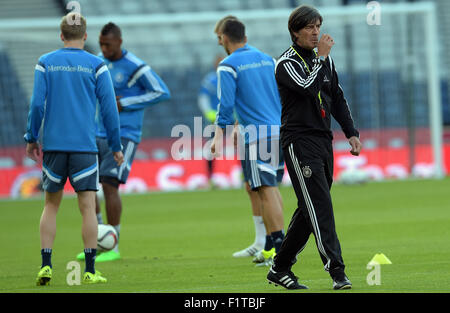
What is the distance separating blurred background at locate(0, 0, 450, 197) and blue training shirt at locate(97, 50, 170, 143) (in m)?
12.6

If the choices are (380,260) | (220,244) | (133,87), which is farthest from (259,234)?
(133,87)

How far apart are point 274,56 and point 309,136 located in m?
18.5

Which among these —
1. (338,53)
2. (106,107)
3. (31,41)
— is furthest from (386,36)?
(106,107)

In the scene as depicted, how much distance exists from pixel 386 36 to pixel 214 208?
11183 millimetres

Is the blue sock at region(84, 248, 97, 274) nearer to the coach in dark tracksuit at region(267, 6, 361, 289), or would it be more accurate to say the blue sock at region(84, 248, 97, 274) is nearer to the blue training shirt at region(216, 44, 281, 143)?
the coach in dark tracksuit at region(267, 6, 361, 289)

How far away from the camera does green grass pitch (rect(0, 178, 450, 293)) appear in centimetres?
678

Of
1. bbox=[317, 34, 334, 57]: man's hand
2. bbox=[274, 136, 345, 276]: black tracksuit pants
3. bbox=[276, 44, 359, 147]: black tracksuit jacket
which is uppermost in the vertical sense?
bbox=[317, 34, 334, 57]: man's hand

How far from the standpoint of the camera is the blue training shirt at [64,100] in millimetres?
7105

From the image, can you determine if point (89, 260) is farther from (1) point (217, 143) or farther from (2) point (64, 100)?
(1) point (217, 143)

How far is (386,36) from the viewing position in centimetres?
2541

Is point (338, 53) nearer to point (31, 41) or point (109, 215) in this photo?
point (31, 41)

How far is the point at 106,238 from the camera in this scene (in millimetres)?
9172

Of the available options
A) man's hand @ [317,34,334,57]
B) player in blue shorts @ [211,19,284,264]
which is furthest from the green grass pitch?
man's hand @ [317,34,334,57]

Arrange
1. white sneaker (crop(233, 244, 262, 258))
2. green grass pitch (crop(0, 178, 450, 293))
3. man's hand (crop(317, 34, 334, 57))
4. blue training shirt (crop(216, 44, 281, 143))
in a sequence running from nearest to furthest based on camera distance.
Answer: man's hand (crop(317, 34, 334, 57))
green grass pitch (crop(0, 178, 450, 293))
blue training shirt (crop(216, 44, 281, 143))
white sneaker (crop(233, 244, 262, 258))
